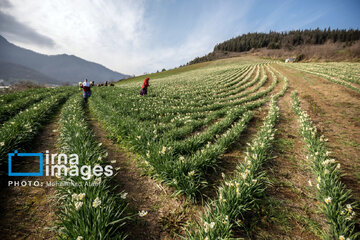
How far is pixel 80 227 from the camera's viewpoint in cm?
197

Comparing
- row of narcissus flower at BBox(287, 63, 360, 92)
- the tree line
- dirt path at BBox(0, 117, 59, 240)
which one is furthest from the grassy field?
the tree line

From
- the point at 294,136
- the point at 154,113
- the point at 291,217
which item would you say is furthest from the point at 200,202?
the point at 154,113

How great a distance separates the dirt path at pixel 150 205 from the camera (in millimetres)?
2395

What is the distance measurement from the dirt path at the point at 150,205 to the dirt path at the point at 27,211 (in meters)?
1.30

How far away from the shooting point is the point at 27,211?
262cm

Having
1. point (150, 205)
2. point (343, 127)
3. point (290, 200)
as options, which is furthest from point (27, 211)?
point (343, 127)

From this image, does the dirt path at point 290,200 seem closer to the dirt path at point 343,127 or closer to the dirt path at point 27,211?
the dirt path at point 343,127

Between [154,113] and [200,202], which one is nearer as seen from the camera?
[200,202]

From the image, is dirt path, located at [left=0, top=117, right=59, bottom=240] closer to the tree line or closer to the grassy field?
the grassy field

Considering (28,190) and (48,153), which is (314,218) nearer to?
(28,190)

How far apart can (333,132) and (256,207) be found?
661cm

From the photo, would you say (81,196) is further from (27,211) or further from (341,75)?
(341,75)

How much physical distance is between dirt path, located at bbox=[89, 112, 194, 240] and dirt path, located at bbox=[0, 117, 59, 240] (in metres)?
1.30

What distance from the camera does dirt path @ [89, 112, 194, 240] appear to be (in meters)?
2.39
